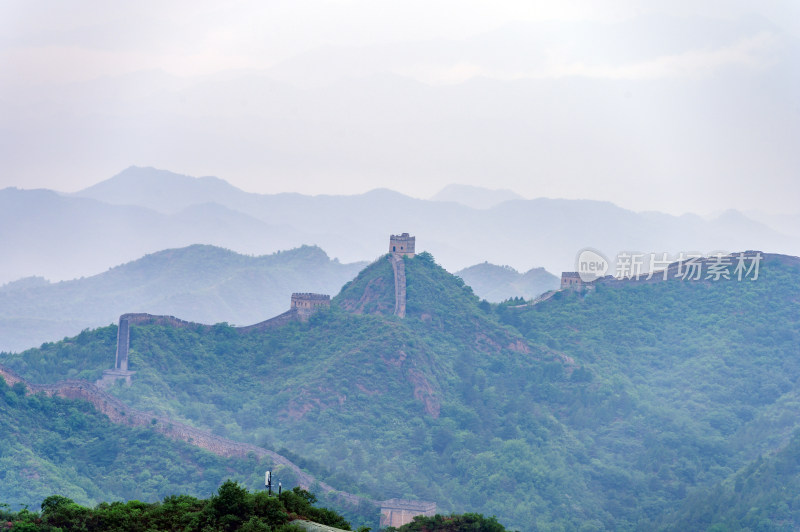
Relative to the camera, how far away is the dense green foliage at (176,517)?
3338 centimetres

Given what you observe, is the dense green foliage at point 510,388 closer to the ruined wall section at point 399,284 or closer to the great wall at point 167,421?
the ruined wall section at point 399,284

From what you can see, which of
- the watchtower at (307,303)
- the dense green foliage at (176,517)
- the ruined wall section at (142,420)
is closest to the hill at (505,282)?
the watchtower at (307,303)

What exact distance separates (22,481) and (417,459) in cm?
2015

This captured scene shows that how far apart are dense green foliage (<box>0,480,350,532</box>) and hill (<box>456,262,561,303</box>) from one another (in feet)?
296

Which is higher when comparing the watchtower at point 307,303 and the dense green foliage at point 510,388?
the watchtower at point 307,303

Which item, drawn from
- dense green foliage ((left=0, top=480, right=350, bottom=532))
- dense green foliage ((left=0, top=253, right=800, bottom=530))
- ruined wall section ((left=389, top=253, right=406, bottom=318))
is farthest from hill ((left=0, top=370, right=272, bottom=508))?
dense green foliage ((left=0, top=480, right=350, bottom=532))

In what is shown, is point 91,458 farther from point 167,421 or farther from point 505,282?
point 505,282

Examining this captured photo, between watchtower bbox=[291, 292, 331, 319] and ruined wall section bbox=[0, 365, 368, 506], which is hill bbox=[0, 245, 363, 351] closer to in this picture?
watchtower bbox=[291, 292, 331, 319]

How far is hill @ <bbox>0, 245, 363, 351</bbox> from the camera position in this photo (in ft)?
435

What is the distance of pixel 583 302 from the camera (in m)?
90.4

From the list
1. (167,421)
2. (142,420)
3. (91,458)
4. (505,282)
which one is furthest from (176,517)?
(505,282)

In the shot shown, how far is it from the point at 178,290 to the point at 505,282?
32853mm

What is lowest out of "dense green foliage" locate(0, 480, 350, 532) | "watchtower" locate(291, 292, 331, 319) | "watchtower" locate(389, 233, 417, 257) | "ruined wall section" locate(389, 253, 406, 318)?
"dense green foliage" locate(0, 480, 350, 532)

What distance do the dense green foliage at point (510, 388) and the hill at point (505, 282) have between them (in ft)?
115
